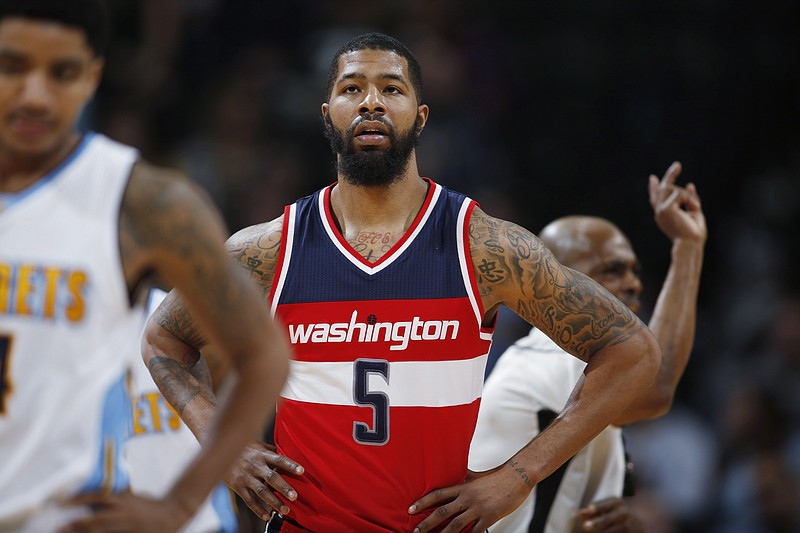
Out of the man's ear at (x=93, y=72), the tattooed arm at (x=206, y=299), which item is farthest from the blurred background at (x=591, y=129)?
the man's ear at (x=93, y=72)

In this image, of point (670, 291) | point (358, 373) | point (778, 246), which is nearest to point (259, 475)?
point (358, 373)

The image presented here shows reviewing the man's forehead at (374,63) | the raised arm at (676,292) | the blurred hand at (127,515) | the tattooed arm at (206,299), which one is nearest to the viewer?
the blurred hand at (127,515)

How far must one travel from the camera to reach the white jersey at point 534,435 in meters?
4.95

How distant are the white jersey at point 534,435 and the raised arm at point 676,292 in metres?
0.33

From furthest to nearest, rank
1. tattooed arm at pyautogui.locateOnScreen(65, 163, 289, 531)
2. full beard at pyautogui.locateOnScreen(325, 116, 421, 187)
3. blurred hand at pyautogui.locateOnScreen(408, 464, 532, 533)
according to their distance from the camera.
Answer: full beard at pyautogui.locateOnScreen(325, 116, 421, 187)
blurred hand at pyautogui.locateOnScreen(408, 464, 532, 533)
tattooed arm at pyautogui.locateOnScreen(65, 163, 289, 531)

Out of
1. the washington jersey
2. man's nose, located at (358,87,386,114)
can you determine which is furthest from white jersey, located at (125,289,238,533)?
man's nose, located at (358,87,386,114)

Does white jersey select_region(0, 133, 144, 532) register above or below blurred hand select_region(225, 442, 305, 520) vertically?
above

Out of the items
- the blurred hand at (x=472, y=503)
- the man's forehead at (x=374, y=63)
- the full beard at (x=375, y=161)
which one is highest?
the man's forehead at (x=374, y=63)

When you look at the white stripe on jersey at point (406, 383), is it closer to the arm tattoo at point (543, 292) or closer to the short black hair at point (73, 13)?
the arm tattoo at point (543, 292)

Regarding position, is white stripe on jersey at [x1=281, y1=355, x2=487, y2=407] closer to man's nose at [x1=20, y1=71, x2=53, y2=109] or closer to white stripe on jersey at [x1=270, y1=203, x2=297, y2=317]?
white stripe on jersey at [x1=270, y1=203, x2=297, y2=317]

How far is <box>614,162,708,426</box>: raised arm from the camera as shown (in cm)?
516

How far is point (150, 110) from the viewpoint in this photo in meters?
9.75

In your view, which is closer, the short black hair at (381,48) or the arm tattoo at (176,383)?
the arm tattoo at (176,383)

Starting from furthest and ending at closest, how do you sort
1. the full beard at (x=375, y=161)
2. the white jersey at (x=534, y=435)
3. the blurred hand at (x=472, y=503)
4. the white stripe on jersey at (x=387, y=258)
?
the white jersey at (x=534, y=435) < the full beard at (x=375, y=161) < the white stripe on jersey at (x=387, y=258) < the blurred hand at (x=472, y=503)
